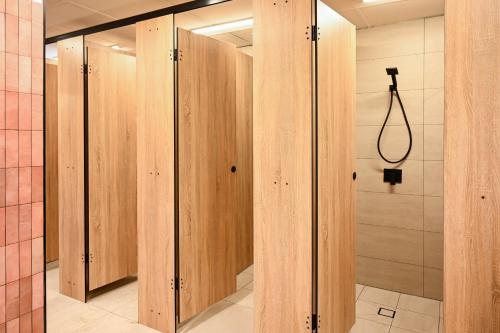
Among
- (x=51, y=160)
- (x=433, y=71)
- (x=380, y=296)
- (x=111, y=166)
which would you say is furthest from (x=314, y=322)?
(x=51, y=160)

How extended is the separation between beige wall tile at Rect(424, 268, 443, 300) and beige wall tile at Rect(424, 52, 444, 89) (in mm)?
1666

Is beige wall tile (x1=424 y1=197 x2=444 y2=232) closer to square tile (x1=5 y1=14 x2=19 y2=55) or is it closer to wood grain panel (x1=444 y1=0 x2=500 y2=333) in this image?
wood grain panel (x1=444 y1=0 x2=500 y2=333)

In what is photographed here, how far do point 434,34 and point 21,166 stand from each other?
130 inches

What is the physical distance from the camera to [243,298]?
3.27m

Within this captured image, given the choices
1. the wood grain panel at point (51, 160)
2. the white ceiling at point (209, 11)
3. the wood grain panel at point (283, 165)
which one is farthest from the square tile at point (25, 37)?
the wood grain panel at point (51, 160)

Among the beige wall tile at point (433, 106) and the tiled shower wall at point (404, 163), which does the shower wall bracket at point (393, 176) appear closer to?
the tiled shower wall at point (404, 163)

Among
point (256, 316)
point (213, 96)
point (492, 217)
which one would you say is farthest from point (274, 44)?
point (256, 316)

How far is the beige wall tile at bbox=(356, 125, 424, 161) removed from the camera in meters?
3.23

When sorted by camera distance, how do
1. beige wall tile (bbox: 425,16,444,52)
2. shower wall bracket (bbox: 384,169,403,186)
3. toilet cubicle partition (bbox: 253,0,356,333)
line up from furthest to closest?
shower wall bracket (bbox: 384,169,403,186) → beige wall tile (bbox: 425,16,444,52) → toilet cubicle partition (bbox: 253,0,356,333)

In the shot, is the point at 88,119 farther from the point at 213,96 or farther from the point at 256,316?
the point at 256,316

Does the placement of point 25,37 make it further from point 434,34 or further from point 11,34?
point 434,34

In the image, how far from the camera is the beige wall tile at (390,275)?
3.29m

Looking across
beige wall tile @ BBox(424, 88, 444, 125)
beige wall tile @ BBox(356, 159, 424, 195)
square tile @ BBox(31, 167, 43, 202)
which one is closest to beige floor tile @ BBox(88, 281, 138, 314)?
square tile @ BBox(31, 167, 43, 202)

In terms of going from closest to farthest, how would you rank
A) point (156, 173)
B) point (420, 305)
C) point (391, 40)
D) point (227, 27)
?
point (156, 173) → point (420, 305) → point (391, 40) → point (227, 27)
